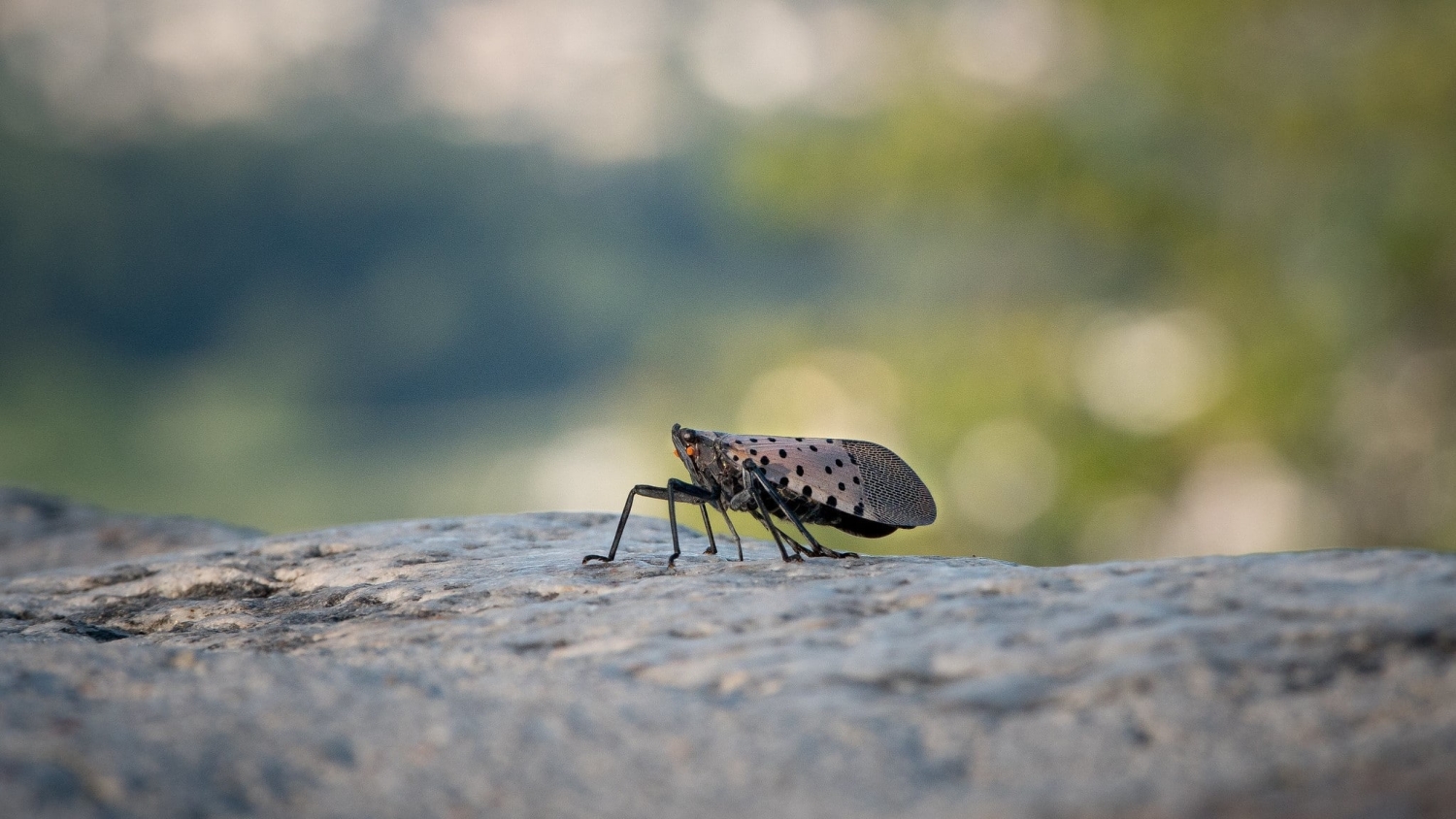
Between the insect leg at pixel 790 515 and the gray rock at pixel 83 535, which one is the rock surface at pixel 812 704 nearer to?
the insect leg at pixel 790 515

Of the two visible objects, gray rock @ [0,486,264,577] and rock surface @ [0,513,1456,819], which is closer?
rock surface @ [0,513,1456,819]

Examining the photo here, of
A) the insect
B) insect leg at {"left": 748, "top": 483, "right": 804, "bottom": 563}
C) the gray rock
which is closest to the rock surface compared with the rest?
insect leg at {"left": 748, "top": 483, "right": 804, "bottom": 563}

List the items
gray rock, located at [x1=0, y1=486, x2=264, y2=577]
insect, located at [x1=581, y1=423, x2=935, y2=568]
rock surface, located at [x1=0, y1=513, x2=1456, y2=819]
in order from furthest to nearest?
gray rock, located at [x1=0, y1=486, x2=264, y2=577] → insect, located at [x1=581, y1=423, x2=935, y2=568] → rock surface, located at [x1=0, y1=513, x2=1456, y2=819]

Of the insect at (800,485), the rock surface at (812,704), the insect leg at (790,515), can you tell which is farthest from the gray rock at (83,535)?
the insect leg at (790,515)

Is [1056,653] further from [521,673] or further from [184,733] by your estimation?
[184,733]

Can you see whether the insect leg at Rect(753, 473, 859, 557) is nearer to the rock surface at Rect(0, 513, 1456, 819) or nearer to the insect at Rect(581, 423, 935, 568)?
the insect at Rect(581, 423, 935, 568)

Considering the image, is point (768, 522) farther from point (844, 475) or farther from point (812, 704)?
point (812, 704)

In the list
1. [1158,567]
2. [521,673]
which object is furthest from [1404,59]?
[521,673]
